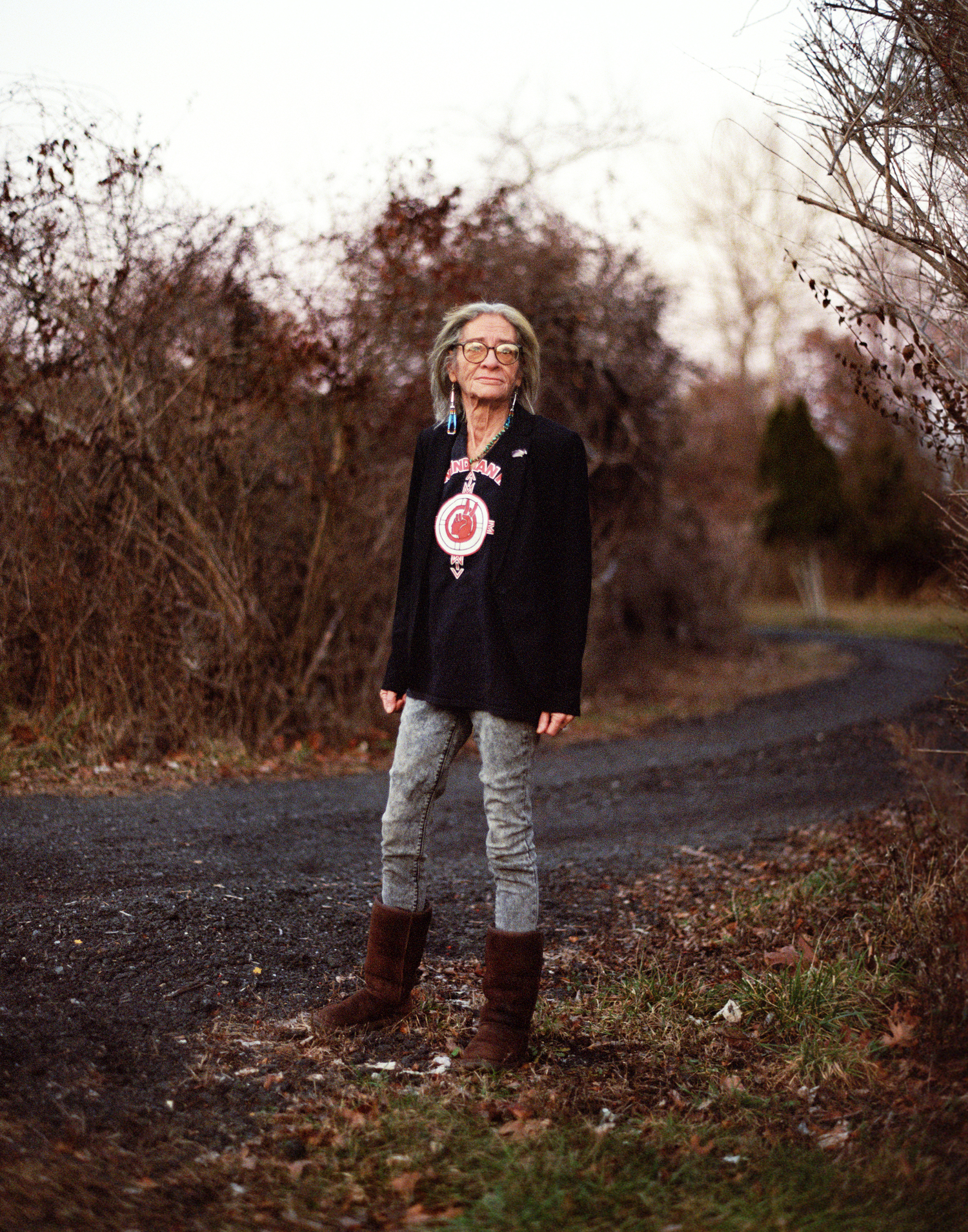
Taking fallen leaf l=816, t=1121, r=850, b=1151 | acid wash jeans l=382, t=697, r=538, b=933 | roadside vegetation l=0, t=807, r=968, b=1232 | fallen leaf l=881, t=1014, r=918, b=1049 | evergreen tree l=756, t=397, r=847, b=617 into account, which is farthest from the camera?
evergreen tree l=756, t=397, r=847, b=617

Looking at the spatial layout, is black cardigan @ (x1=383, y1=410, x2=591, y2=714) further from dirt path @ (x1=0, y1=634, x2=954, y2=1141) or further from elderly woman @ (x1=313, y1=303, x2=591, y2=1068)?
dirt path @ (x1=0, y1=634, x2=954, y2=1141)

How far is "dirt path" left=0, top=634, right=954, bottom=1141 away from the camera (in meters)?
3.05

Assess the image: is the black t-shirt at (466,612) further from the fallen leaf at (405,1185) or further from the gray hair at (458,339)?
the fallen leaf at (405,1185)

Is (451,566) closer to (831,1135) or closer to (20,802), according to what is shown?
(831,1135)

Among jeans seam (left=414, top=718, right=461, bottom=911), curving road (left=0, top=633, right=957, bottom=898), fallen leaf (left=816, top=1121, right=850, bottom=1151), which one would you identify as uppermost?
jeans seam (left=414, top=718, right=461, bottom=911)

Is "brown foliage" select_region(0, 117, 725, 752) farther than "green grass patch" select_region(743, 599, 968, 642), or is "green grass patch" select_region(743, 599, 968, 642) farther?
"green grass patch" select_region(743, 599, 968, 642)

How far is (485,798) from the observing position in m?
3.23

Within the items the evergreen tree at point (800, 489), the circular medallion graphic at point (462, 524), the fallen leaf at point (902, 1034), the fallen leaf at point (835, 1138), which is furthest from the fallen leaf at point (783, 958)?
the evergreen tree at point (800, 489)

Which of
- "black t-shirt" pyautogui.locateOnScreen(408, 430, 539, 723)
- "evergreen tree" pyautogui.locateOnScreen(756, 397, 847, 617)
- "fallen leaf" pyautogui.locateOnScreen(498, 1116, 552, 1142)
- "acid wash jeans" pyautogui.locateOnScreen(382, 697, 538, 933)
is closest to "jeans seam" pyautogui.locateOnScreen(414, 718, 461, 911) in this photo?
"acid wash jeans" pyautogui.locateOnScreen(382, 697, 538, 933)

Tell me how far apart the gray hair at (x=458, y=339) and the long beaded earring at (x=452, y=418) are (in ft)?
0.17

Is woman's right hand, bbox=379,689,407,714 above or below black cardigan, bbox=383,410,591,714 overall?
below

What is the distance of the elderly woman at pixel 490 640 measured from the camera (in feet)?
10.2

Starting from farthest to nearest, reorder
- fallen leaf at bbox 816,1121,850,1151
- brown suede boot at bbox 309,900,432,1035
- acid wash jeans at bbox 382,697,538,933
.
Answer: brown suede boot at bbox 309,900,432,1035 < acid wash jeans at bbox 382,697,538,933 < fallen leaf at bbox 816,1121,850,1151

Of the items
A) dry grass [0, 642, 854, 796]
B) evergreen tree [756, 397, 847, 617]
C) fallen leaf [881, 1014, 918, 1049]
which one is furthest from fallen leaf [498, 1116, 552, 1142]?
evergreen tree [756, 397, 847, 617]
